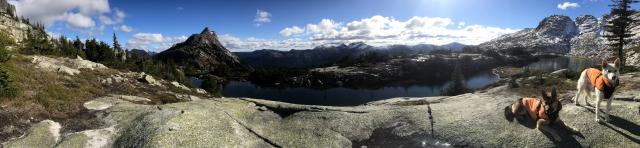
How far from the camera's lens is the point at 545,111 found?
52.4 feet

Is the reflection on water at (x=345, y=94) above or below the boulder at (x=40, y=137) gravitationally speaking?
below

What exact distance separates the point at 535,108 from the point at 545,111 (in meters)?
0.63

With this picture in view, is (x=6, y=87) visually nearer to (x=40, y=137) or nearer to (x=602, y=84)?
(x=40, y=137)

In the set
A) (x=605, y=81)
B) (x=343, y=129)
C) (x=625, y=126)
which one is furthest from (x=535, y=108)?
(x=343, y=129)

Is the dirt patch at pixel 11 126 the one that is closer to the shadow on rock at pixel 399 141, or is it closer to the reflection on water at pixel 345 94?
the shadow on rock at pixel 399 141

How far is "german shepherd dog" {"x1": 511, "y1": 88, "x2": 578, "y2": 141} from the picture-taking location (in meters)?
15.7

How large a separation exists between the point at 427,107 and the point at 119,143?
16.6 metres

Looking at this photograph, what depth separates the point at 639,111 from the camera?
16.9 metres

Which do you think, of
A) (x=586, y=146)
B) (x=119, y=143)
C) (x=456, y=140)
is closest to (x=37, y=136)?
(x=119, y=143)

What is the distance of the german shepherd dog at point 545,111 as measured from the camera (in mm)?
15711

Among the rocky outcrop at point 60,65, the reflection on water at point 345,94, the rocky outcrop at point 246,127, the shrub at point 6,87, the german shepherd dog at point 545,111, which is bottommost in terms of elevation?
the reflection on water at point 345,94

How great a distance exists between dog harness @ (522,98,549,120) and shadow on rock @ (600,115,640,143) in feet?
8.75

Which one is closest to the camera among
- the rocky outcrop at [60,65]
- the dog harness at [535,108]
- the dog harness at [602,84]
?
the dog harness at [602,84]

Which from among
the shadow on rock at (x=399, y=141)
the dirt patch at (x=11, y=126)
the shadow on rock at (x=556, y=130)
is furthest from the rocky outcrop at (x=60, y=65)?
the shadow on rock at (x=556, y=130)
